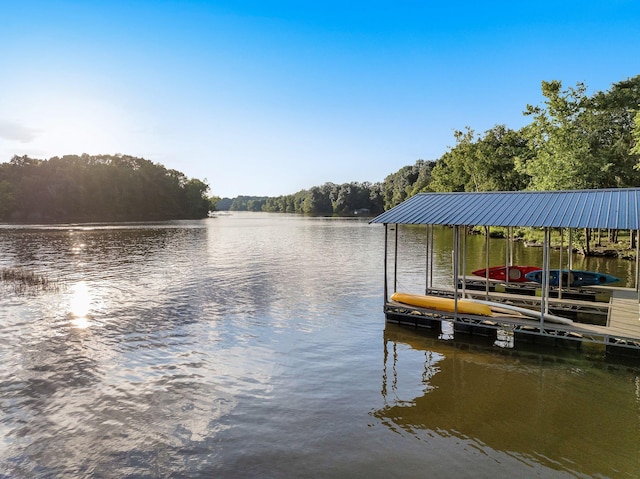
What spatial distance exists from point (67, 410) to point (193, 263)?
85.1 ft

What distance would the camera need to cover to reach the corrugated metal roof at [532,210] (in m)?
14.2

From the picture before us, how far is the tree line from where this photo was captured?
376 feet

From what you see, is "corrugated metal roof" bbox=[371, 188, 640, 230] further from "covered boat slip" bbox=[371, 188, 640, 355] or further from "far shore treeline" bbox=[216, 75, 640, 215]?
"far shore treeline" bbox=[216, 75, 640, 215]

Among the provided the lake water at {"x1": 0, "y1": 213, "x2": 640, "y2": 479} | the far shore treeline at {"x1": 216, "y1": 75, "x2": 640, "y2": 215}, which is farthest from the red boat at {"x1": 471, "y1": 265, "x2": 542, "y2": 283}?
the far shore treeline at {"x1": 216, "y1": 75, "x2": 640, "y2": 215}

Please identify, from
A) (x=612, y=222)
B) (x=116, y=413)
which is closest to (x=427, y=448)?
(x=116, y=413)

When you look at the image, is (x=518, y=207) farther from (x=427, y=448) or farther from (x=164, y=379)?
(x=164, y=379)

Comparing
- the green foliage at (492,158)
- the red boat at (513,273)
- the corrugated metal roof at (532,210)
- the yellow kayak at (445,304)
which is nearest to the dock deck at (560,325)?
the yellow kayak at (445,304)

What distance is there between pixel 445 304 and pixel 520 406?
6045mm

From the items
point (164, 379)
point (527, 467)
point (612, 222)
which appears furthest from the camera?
point (612, 222)

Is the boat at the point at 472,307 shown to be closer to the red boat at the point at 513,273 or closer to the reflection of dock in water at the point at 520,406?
the reflection of dock in water at the point at 520,406

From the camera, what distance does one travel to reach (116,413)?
34.9 feet

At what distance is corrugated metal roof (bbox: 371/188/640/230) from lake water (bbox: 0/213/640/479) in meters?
4.28

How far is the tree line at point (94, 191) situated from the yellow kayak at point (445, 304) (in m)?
121

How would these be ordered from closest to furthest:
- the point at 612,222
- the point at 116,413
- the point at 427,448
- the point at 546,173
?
the point at 427,448 < the point at 116,413 < the point at 612,222 < the point at 546,173
